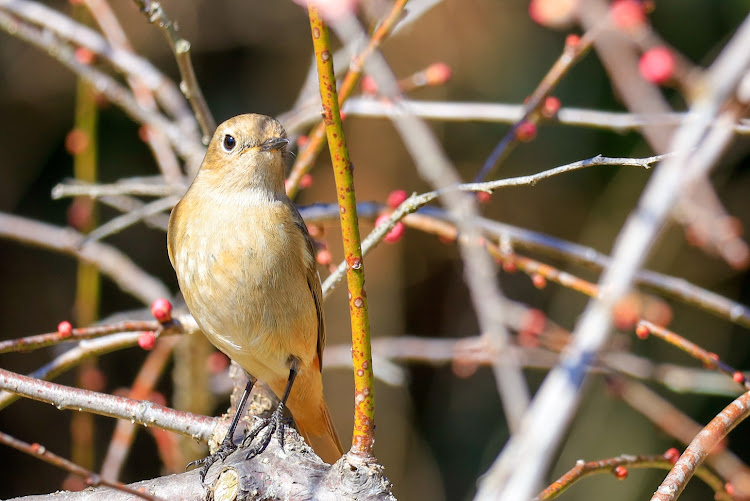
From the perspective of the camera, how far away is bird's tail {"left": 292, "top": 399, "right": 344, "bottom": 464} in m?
2.98

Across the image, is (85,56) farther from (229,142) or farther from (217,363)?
(217,363)

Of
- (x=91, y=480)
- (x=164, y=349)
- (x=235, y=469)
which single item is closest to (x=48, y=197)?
(x=164, y=349)

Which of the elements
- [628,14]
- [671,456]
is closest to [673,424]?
[671,456]

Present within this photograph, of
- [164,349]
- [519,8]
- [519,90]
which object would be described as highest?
[519,8]

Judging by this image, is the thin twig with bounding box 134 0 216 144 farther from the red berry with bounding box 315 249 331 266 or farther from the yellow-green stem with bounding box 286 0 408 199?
the red berry with bounding box 315 249 331 266

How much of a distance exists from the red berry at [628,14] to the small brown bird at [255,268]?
1247mm

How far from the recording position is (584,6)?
279 cm

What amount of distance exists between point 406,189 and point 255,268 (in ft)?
9.78

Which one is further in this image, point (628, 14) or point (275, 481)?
point (628, 14)

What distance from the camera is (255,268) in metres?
2.57

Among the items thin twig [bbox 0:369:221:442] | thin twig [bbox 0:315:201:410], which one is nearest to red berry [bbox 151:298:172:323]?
thin twig [bbox 0:315:201:410]

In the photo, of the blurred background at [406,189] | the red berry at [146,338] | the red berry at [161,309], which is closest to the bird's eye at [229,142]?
the red berry at [161,309]

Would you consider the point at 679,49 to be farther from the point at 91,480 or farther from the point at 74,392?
the point at 91,480

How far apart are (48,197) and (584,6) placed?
386cm
